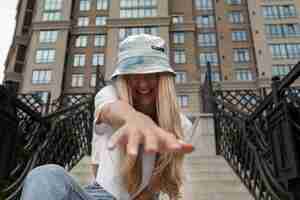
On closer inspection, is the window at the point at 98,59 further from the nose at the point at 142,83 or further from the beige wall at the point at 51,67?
the nose at the point at 142,83

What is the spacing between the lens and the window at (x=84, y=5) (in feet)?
118

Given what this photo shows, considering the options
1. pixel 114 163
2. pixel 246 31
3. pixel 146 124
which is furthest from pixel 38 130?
pixel 246 31

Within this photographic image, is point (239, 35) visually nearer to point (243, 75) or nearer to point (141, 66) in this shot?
point (243, 75)

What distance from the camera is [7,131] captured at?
8.66 ft

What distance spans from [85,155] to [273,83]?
3.52 meters

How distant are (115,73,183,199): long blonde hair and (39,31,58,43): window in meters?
33.0

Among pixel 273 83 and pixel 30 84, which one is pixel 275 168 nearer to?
pixel 273 83

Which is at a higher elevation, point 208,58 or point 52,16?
point 52,16

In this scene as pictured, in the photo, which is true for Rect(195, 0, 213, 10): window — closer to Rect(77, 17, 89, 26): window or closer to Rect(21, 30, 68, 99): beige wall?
Rect(77, 17, 89, 26): window

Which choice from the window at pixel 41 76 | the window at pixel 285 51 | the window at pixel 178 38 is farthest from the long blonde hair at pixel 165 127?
the window at pixel 178 38

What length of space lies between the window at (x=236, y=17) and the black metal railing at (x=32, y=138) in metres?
31.5

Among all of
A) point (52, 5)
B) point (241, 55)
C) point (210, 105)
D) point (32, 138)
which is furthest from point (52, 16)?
point (32, 138)

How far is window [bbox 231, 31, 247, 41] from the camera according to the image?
33.8 m

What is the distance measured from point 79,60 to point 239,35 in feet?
55.3
